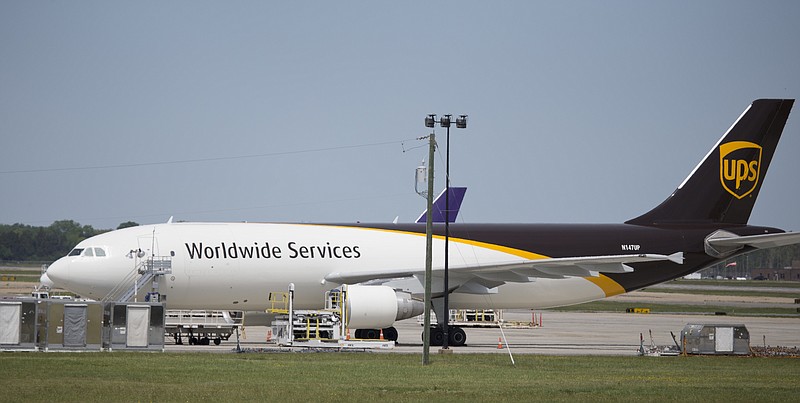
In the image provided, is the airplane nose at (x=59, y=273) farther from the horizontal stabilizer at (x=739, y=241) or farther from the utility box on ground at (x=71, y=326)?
the horizontal stabilizer at (x=739, y=241)

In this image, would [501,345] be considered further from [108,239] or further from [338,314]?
[108,239]

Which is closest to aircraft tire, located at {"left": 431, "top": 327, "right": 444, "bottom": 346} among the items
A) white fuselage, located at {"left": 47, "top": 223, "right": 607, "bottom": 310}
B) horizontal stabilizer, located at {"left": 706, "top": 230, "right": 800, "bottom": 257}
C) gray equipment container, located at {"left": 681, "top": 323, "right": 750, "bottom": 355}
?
white fuselage, located at {"left": 47, "top": 223, "right": 607, "bottom": 310}

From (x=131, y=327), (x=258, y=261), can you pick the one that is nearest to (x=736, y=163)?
(x=258, y=261)

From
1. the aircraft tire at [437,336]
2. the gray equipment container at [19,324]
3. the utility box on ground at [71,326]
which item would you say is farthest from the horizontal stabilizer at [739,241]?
the gray equipment container at [19,324]

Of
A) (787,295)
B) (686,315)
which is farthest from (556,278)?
(787,295)

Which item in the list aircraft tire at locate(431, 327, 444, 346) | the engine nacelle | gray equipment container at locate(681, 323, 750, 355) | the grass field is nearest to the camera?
the grass field

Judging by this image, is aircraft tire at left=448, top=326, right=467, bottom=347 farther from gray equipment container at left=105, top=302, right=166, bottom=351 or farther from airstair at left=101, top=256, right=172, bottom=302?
gray equipment container at left=105, top=302, right=166, bottom=351

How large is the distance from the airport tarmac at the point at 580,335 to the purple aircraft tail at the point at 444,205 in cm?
590

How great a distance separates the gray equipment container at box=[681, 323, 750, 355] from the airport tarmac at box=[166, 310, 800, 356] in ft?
7.19

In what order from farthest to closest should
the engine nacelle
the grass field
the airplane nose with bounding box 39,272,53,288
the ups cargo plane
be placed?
1. the airplane nose with bounding box 39,272,53,288
2. the ups cargo plane
3. the engine nacelle
4. the grass field

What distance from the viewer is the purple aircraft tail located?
204 ft

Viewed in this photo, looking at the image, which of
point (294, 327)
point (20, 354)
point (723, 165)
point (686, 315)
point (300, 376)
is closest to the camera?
point (300, 376)

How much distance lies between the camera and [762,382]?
30.6 metres

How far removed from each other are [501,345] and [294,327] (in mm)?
8646
